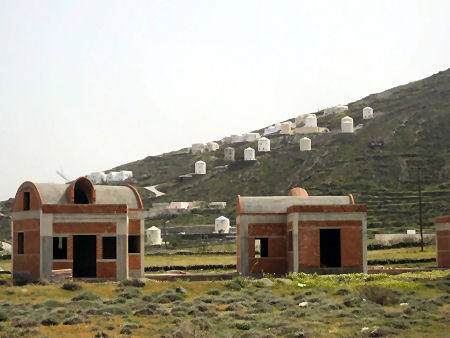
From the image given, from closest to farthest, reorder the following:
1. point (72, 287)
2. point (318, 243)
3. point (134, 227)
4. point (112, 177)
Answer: point (72, 287) < point (318, 243) < point (134, 227) < point (112, 177)

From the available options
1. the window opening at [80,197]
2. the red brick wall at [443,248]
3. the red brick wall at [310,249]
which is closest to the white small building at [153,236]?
the red brick wall at [443,248]

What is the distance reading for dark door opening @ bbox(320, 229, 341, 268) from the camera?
50750mm

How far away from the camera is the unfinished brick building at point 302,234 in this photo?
158 feet

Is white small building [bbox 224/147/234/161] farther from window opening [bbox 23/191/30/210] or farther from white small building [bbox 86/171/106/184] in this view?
window opening [bbox 23/191/30/210]

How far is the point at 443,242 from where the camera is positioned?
6069cm

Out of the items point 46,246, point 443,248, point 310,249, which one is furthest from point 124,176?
point 46,246

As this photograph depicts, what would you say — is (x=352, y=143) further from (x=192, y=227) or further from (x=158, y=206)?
(x=192, y=227)

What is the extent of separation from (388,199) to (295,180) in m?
28.4

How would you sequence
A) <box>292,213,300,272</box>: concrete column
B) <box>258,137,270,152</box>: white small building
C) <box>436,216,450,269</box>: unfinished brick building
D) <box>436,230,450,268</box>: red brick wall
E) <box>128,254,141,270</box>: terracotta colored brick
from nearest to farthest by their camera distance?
<box>292,213,300,272</box>: concrete column < <box>128,254,141,270</box>: terracotta colored brick < <box>436,216,450,269</box>: unfinished brick building < <box>436,230,450,268</box>: red brick wall < <box>258,137,270,152</box>: white small building

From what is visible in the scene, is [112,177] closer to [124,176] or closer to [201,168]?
[124,176]

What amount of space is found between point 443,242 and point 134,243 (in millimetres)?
24466

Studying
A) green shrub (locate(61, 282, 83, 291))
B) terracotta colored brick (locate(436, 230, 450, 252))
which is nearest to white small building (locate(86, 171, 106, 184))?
terracotta colored brick (locate(436, 230, 450, 252))

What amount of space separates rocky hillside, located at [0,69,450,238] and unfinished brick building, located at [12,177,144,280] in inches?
2606

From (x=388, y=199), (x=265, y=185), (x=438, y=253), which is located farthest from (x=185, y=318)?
(x=265, y=185)
